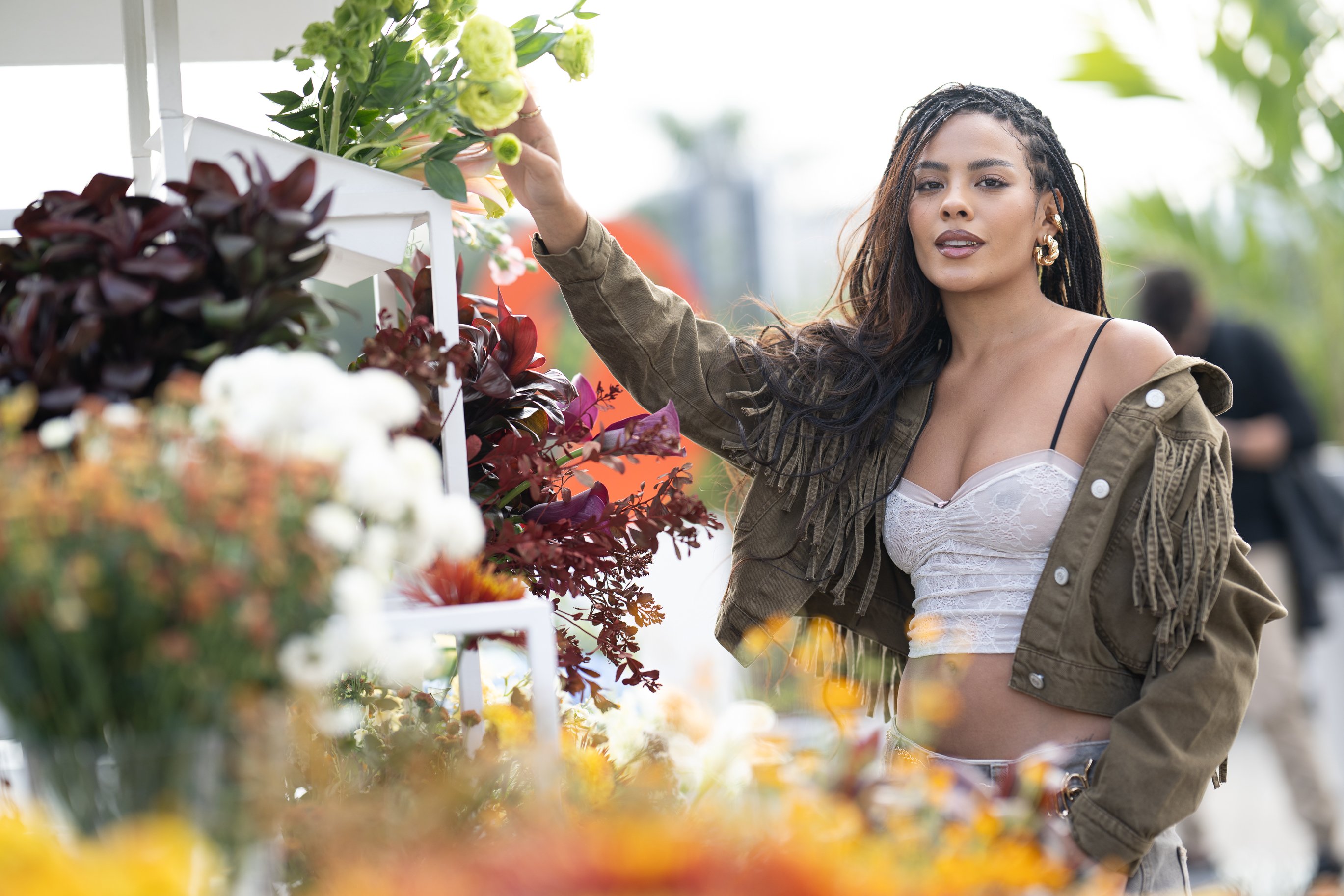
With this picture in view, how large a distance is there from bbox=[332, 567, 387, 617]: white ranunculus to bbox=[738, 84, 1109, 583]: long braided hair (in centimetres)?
105

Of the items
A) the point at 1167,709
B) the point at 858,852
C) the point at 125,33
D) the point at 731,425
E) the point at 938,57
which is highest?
the point at 938,57

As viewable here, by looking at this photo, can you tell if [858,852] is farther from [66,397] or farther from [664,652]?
[66,397]

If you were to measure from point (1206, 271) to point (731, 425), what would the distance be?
19.2ft

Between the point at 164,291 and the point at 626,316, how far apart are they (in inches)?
31.5

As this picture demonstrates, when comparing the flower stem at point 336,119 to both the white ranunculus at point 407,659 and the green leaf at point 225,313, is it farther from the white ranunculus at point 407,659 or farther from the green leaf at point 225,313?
the white ranunculus at point 407,659

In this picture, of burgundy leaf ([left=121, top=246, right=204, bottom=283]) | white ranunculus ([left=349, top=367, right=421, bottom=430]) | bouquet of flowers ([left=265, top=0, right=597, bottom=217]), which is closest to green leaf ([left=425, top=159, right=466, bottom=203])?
bouquet of flowers ([left=265, top=0, right=597, bottom=217])

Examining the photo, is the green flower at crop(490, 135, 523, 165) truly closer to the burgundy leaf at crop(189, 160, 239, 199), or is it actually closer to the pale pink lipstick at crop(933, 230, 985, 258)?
the burgundy leaf at crop(189, 160, 239, 199)

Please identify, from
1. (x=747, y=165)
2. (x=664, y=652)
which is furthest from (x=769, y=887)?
(x=747, y=165)

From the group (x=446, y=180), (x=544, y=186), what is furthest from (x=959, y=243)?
(x=446, y=180)

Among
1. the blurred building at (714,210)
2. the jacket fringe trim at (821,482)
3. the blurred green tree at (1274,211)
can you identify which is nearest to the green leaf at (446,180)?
the jacket fringe trim at (821,482)

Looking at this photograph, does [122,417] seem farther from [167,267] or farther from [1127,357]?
[1127,357]

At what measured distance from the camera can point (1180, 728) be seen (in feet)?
4.69

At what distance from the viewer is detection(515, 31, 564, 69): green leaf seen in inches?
48.1

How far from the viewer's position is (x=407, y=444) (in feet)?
2.39
